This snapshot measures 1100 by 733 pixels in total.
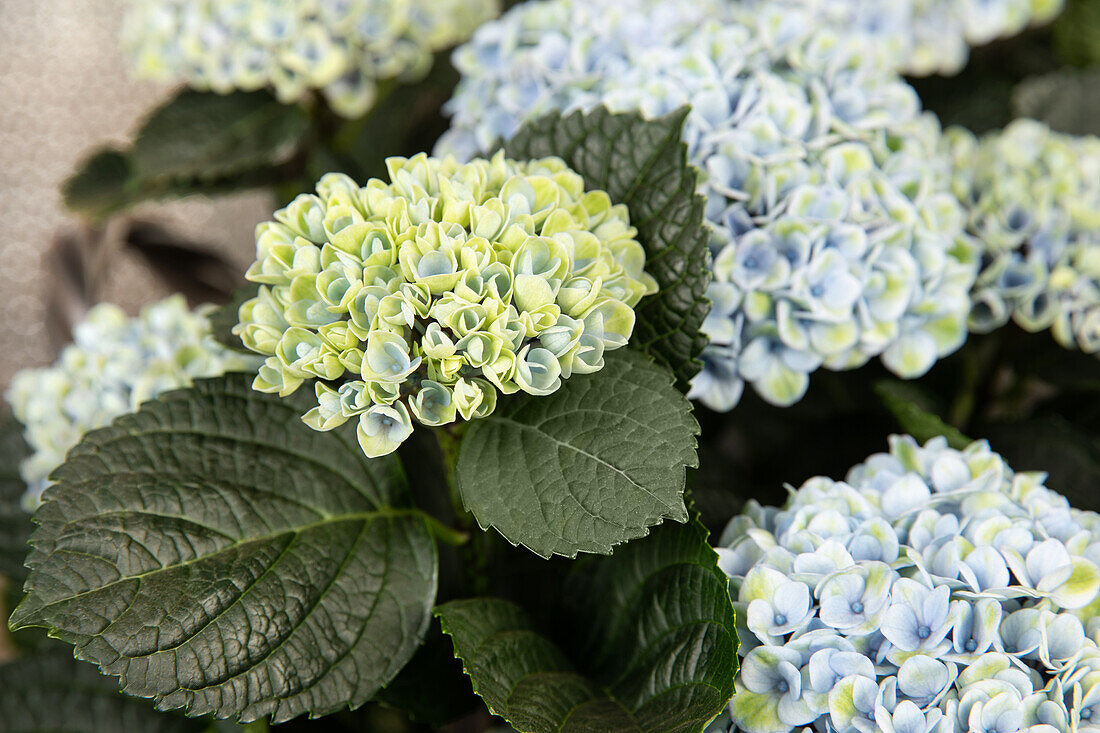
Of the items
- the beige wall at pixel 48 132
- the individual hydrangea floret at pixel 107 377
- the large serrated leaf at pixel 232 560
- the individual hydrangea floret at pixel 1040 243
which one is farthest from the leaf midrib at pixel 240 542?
the beige wall at pixel 48 132

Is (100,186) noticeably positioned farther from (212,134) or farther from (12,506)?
(12,506)

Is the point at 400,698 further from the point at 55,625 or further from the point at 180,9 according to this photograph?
the point at 180,9

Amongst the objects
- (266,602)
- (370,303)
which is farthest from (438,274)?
(266,602)

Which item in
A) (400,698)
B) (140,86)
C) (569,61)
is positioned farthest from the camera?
(140,86)

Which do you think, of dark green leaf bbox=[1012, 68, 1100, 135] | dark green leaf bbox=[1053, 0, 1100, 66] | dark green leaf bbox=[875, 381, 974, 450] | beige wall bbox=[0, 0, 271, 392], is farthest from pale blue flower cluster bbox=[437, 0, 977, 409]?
beige wall bbox=[0, 0, 271, 392]

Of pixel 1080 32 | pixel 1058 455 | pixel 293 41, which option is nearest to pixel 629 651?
pixel 1058 455

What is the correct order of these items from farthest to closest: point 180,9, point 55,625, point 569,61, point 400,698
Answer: point 180,9 → point 569,61 → point 400,698 → point 55,625
